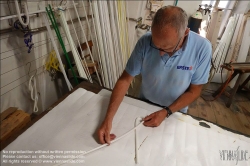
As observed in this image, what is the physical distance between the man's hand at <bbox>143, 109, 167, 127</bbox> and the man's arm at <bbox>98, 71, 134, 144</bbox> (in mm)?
169

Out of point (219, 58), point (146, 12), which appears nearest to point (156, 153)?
point (146, 12)

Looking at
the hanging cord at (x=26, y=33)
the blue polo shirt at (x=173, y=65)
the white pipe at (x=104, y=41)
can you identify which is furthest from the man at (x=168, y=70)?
the white pipe at (x=104, y=41)

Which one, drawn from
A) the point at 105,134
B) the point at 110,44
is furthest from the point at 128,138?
the point at 110,44

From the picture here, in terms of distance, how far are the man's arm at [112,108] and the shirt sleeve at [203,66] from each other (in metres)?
0.38

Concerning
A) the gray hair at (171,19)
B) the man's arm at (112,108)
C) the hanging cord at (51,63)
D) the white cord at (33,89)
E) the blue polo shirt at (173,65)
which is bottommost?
the white cord at (33,89)

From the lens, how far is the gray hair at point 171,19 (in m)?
0.67

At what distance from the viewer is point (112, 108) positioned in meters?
0.82

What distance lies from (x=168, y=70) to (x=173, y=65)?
4 centimetres

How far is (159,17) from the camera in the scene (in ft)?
2.26

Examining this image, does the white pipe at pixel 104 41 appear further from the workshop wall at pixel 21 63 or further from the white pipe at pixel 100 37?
the workshop wall at pixel 21 63

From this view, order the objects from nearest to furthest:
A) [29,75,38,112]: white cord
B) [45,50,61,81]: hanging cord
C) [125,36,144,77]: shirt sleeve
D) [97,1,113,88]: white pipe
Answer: [125,36,144,77]: shirt sleeve → [29,75,38,112]: white cord → [45,50,61,81]: hanging cord → [97,1,113,88]: white pipe

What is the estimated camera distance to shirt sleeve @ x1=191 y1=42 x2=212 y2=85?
0.86 metres

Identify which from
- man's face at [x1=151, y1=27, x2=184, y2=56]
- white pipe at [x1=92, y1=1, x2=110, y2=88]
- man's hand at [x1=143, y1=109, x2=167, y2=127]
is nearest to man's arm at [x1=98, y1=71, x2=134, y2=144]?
man's hand at [x1=143, y1=109, x2=167, y2=127]

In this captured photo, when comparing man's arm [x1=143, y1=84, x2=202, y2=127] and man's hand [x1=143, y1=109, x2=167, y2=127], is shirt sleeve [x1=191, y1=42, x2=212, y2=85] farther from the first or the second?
man's hand [x1=143, y1=109, x2=167, y2=127]
